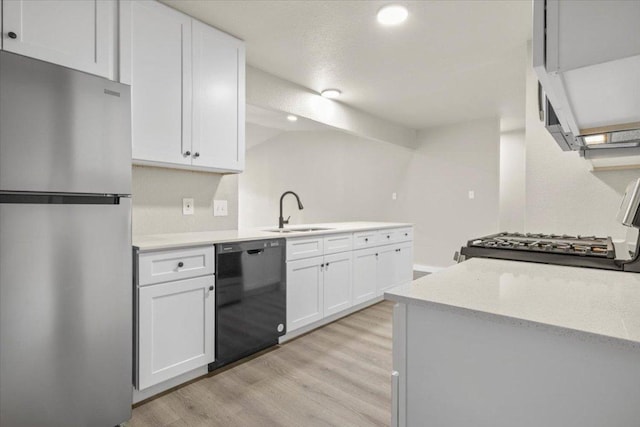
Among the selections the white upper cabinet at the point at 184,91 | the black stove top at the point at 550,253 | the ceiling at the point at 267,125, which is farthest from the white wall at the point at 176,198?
the black stove top at the point at 550,253

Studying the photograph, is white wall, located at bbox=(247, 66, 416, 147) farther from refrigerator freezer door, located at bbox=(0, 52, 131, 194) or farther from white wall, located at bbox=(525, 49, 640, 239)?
white wall, located at bbox=(525, 49, 640, 239)

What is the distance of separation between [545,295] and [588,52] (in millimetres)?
569

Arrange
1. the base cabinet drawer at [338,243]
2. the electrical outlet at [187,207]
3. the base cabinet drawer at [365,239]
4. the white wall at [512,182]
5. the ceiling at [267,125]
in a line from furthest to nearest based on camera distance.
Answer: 1. the white wall at [512,182]
2. the ceiling at [267,125]
3. the base cabinet drawer at [365,239]
4. the base cabinet drawer at [338,243]
5. the electrical outlet at [187,207]

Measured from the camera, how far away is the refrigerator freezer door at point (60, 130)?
1240 millimetres

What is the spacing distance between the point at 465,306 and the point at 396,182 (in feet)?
16.3

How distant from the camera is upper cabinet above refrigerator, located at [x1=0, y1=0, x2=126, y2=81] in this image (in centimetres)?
141

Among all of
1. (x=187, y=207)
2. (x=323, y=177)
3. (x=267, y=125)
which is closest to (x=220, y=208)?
(x=187, y=207)

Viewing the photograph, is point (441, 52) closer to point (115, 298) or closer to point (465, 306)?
point (465, 306)

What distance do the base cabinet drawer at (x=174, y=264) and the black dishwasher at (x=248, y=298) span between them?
0.28 feet

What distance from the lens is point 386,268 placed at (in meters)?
3.63

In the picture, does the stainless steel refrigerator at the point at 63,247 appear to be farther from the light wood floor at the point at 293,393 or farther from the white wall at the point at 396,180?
the white wall at the point at 396,180

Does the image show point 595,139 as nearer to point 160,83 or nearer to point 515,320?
point 515,320

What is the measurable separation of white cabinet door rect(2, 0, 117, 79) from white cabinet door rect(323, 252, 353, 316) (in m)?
2.02

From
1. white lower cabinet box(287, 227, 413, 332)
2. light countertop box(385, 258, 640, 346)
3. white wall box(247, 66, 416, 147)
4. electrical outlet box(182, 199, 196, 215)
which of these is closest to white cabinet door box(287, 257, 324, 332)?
white lower cabinet box(287, 227, 413, 332)
